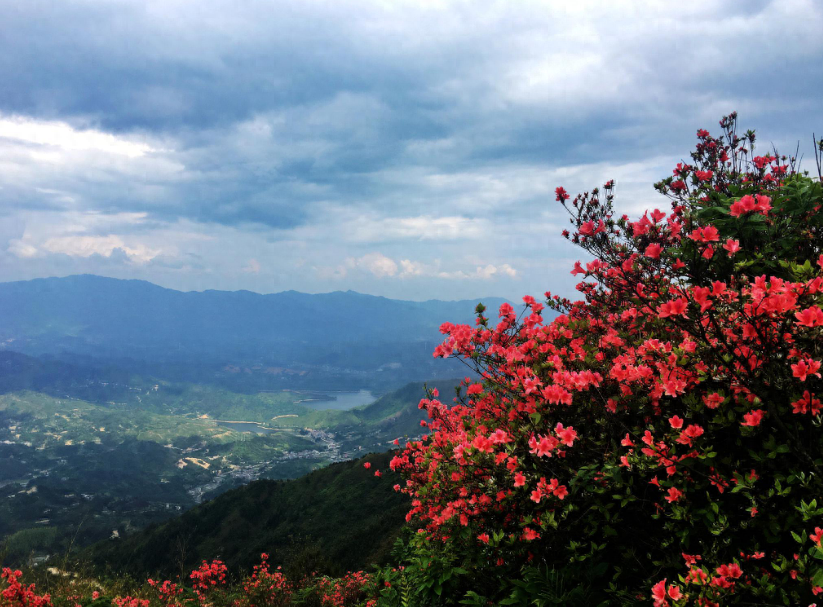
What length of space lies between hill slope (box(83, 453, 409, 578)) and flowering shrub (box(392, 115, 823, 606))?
139 ft

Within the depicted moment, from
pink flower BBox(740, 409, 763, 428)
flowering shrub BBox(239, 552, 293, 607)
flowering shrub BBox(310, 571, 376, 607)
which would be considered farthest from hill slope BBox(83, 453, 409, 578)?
pink flower BBox(740, 409, 763, 428)

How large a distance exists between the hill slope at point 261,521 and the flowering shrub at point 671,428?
42.5m

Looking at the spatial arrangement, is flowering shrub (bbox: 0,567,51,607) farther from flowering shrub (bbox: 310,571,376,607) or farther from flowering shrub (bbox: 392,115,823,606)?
flowering shrub (bbox: 392,115,823,606)

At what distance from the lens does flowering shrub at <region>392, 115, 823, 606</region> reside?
2.83 metres

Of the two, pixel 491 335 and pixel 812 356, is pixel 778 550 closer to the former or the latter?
pixel 812 356

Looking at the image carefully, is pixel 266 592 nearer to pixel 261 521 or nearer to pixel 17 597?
pixel 17 597

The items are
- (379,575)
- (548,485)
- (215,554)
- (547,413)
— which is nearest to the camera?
(548,485)

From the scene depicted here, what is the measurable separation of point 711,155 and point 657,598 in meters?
9.19

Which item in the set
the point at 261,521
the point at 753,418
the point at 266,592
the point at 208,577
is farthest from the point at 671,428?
the point at 261,521

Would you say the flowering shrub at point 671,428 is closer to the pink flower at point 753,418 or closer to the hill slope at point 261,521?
the pink flower at point 753,418

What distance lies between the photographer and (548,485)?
3.67 metres

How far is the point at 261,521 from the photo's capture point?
214 ft

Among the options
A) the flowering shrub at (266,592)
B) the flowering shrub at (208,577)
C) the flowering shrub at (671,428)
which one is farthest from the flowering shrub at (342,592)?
the flowering shrub at (208,577)

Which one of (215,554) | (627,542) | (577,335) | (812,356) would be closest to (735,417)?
(812,356)
